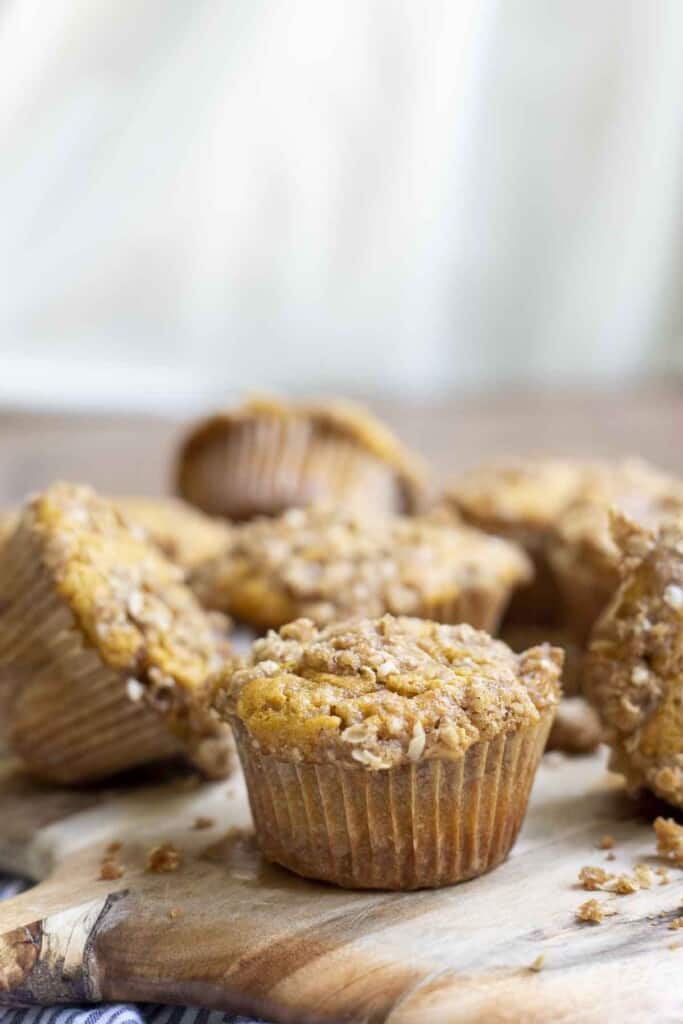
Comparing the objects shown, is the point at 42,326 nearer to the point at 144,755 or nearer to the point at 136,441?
the point at 136,441

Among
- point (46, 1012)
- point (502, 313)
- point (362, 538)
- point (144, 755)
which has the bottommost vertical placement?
point (46, 1012)

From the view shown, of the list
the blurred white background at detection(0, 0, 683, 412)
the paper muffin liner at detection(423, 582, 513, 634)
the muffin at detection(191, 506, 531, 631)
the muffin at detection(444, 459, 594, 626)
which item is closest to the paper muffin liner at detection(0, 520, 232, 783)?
the muffin at detection(191, 506, 531, 631)

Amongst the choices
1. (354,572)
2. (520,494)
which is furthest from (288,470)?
(354,572)

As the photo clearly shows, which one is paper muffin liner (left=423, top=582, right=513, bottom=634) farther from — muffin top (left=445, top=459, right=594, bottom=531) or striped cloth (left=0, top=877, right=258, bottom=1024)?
striped cloth (left=0, top=877, right=258, bottom=1024)

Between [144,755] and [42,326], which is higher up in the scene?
[42,326]

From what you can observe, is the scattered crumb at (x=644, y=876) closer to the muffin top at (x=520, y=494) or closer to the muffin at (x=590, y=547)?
the muffin at (x=590, y=547)

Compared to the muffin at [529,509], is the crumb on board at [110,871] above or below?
below

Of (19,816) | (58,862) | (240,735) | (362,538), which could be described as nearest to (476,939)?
(240,735)

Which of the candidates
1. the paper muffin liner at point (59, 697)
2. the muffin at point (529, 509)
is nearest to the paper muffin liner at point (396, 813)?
the paper muffin liner at point (59, 697)
